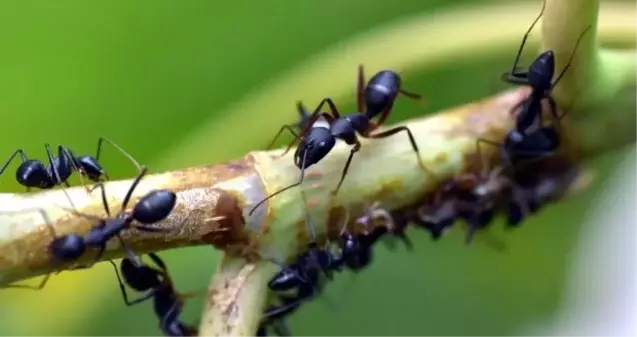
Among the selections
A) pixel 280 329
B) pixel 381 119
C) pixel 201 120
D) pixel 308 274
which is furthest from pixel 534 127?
pixel 201 120

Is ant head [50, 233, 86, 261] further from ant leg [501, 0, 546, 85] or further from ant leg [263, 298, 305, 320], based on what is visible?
ant leg [501, 0, 546, 85]

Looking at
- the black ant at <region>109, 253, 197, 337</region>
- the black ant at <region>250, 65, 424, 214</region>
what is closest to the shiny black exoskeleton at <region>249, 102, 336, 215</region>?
the black ant at <region>250, 65, 424, 214</region>

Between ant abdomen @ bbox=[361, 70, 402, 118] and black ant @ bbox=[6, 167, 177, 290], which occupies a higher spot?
black ant @ bbox=[6, 167, 177, 290]

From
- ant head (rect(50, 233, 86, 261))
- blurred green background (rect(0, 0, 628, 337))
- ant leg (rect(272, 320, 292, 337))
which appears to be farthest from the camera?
blurred green background (rect(0, 0, 628, 337))

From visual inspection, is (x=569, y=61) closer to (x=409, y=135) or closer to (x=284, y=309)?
(x=409, y=135)

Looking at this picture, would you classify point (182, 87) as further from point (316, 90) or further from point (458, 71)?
point (458, 71)

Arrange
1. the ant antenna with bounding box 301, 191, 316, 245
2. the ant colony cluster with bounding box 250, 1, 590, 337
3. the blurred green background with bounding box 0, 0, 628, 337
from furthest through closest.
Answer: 1. the blurred green background with bounding box 0, 0, 628, 337
2. the ant colony cluster with bounding box 250, 1, 590, 337
3. the ant antenna with bounding box 301, 191, 316, 245

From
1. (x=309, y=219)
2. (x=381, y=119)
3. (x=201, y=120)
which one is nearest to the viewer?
(x=309, y=219)

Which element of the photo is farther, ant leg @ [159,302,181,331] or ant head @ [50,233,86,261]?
ant leg @ [159,302,181,331]
